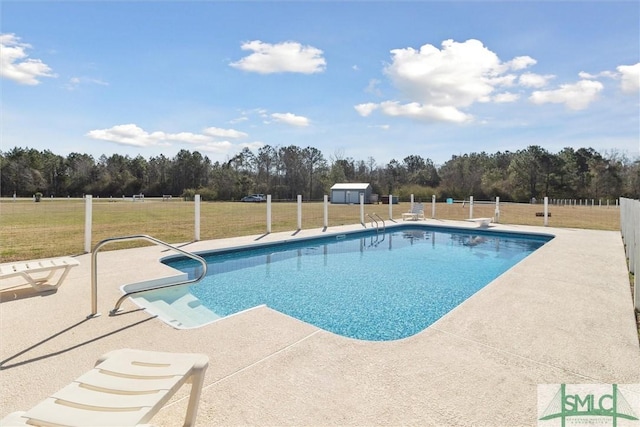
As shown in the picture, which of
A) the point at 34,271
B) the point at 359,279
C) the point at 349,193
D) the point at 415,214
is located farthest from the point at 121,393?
the point at 349,193

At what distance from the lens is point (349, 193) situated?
40.7 meters

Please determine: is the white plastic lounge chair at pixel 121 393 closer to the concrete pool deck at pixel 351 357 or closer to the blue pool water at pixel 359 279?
the concrete pool deck at pixel 351 357

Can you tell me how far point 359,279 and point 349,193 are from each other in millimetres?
34178

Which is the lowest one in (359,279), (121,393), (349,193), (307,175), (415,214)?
(359,279)

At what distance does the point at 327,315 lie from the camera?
193 inches

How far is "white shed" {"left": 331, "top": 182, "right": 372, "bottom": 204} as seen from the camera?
40406 millimetres

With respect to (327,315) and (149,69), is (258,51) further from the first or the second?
(327,315)

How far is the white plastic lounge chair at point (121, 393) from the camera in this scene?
5.05 ft

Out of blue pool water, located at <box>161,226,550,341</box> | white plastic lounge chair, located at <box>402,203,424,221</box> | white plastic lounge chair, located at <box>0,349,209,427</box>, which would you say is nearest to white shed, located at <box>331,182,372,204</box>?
white plastic lounge chair, located at <box>402,203,424,221</box>

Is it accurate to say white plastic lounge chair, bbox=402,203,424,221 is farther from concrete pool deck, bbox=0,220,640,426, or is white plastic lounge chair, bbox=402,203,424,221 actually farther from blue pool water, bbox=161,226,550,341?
concrete pool deck, bbox=0,220,640,426

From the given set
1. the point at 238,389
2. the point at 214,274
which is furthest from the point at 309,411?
the point at 214,274

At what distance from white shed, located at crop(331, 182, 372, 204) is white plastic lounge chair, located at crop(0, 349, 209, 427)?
126 feet

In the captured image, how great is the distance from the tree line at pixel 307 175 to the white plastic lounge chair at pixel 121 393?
44.6 m

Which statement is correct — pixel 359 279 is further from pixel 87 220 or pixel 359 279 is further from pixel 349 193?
pixel 349 193
